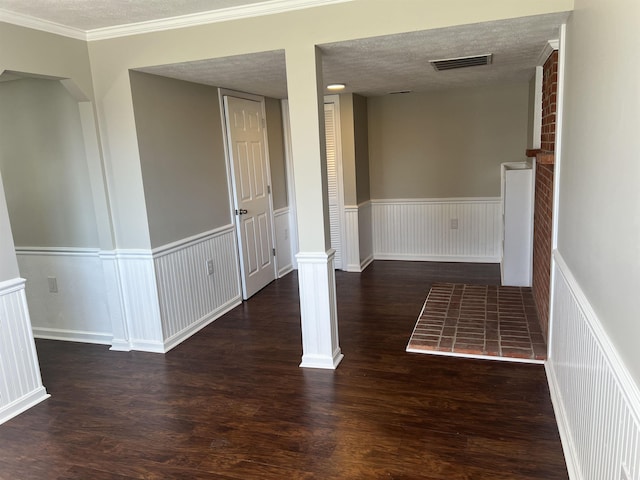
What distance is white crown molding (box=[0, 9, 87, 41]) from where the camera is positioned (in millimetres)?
2686

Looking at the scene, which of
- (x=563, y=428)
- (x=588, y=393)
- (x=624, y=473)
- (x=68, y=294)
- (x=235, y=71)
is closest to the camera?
(x=624, y=473)

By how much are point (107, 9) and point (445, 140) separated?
4.08 meters

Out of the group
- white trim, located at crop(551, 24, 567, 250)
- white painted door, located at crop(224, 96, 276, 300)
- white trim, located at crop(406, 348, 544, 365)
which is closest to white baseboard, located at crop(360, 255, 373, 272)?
white painted door, located at crop(224, 96, 276, 300)

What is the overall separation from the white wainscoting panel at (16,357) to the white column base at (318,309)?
1695mm

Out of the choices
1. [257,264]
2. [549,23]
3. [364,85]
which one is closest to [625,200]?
[549,23]

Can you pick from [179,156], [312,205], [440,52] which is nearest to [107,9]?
[179,156]

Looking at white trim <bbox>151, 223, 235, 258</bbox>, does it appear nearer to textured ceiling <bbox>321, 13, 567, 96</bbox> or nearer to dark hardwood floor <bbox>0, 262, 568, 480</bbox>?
dark hardwood floor <bbox>0, 262, 568, 480</bbox>

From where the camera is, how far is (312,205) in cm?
302

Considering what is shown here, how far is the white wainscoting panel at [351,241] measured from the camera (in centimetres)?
561

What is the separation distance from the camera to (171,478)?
7.25 ft

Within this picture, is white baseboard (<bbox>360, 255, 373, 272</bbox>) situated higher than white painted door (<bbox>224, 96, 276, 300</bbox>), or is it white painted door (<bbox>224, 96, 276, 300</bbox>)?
white painted door (<bbox>224, 96, 276, 300</bbox>)

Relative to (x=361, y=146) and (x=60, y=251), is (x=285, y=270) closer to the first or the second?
(x=361, y=146)

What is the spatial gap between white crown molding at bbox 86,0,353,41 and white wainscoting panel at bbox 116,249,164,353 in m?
1.52

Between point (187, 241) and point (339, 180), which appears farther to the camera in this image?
point (339, 180)
